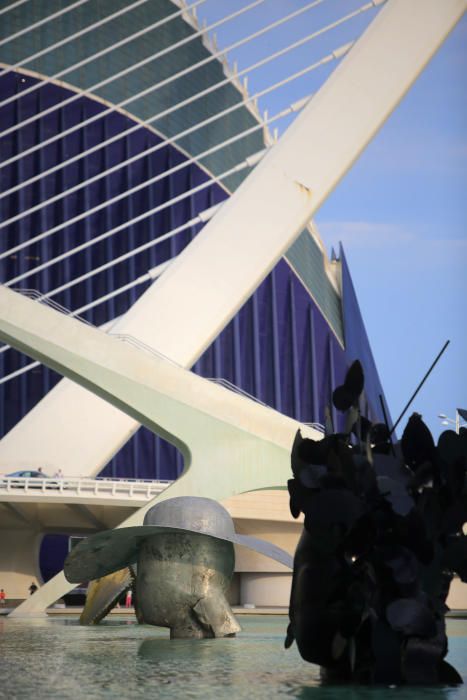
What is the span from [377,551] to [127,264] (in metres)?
43.4

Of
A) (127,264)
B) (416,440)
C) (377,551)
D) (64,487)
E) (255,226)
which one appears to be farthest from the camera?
(127,264)

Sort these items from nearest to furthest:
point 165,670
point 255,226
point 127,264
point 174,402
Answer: point 165,670, point 174,402, point 255,226, point 127,264

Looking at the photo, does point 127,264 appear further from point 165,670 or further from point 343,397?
point 343,397

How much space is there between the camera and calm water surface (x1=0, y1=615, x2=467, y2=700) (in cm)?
754

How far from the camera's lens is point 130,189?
1981 inches

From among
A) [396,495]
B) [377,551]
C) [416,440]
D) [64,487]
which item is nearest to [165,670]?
[377,551]

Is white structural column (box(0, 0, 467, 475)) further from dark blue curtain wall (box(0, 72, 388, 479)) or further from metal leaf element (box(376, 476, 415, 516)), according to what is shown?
metal leaf element (box(376, 476, 415, 516))

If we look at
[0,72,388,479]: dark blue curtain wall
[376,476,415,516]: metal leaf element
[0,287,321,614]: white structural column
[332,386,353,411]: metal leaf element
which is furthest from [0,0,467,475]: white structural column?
[376,476,415,516]: metal leaf element

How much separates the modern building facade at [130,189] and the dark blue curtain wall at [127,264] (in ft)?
0.19

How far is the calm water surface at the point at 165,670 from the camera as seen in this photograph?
7.54m

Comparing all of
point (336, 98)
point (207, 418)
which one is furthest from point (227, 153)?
point (207, 418)

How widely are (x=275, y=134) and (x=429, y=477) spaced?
46639 mm

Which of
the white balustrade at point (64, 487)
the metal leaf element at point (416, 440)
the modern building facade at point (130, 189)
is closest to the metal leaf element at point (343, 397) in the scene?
the metal leaf element at point (416, 440)

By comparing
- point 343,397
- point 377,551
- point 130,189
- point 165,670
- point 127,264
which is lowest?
point 165,670
